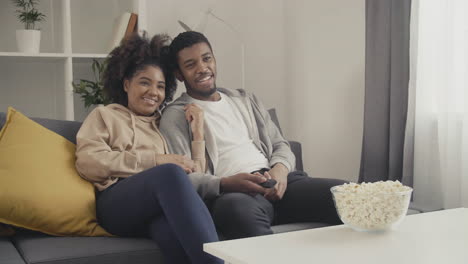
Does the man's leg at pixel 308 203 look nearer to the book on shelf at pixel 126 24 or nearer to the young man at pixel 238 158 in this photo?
the young man at pixel 238 158

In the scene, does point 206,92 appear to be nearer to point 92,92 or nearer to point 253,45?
point 92,92

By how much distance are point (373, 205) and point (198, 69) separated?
3.75 feet

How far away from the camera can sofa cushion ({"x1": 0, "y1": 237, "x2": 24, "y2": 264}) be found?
1.71m

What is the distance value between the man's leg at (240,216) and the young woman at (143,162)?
0.19m

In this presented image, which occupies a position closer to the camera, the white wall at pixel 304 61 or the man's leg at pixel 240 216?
the man's leg at pixel 240 216

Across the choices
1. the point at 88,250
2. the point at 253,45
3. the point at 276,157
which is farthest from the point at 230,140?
the point at 253,45

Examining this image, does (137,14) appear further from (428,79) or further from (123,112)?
(428,79)

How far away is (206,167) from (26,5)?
1817 millimetres

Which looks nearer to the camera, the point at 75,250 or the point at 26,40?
the point at 75,250

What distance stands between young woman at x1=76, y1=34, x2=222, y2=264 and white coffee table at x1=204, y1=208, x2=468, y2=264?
0.30 meters

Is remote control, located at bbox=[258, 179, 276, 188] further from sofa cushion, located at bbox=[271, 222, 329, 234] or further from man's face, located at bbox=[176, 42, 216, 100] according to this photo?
man's face, located at bbox=[176, 42, 216, 100]

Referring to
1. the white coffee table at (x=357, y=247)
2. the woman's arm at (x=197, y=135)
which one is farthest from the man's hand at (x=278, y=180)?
the white coffee table at (x=357, y=247)

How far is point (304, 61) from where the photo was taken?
3.93 metres

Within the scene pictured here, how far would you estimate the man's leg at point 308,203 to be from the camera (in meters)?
2.21
